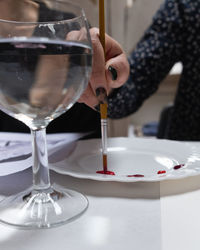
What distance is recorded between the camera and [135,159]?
365mm

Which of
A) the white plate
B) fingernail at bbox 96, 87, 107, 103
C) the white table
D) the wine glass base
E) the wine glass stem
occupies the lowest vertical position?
the white table

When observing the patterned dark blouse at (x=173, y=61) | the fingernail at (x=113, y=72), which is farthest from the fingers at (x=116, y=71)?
the patterned dark blouse at (x=173, y=61)

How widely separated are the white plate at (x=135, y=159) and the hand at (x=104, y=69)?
2.9 inches

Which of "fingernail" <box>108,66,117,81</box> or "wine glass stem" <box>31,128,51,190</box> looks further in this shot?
"fingernail" <box>108,66,117,81</box>

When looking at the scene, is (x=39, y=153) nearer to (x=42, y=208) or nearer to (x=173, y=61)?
(x=42, y=208)

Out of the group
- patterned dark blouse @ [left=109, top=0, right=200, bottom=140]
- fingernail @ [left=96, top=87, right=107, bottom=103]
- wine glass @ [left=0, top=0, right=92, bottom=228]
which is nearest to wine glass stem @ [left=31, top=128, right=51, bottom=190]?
wine glass @ [left=0, top=0, right=92, bottom=228]

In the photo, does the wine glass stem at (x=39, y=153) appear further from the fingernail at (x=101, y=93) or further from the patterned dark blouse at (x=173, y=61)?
the patterned dark blouse at (x=173, y=61)

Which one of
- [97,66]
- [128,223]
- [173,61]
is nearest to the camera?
[128,223]

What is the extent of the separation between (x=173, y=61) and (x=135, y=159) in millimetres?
644

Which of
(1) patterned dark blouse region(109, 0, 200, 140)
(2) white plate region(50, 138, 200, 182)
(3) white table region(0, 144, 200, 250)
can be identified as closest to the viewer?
(3) white table region(0, 144, 200, 250)

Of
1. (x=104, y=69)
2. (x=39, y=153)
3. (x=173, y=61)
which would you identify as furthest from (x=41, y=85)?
(x=173, y=61)

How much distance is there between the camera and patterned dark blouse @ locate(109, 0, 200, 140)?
846 mm

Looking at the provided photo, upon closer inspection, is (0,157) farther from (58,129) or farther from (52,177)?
(58,129)

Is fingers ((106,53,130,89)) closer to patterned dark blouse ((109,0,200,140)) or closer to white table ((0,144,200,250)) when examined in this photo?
white table ((0,144,200,250))
